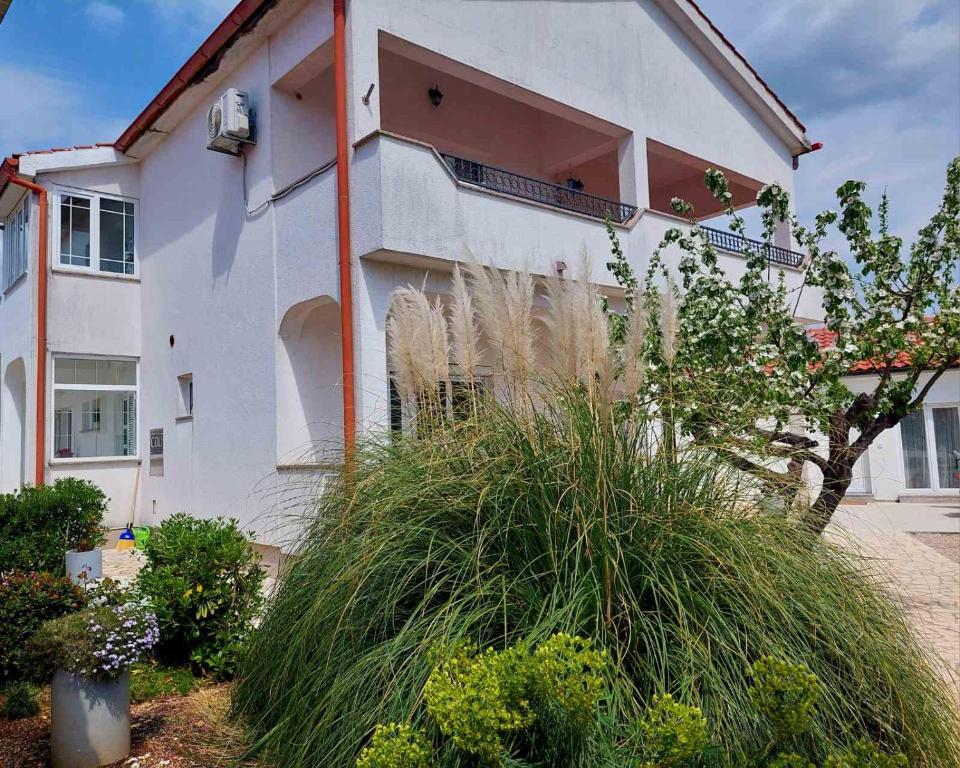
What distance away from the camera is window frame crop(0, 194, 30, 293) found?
1191cm

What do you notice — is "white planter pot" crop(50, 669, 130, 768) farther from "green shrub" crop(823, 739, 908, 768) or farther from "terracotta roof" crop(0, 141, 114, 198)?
"terracotta roof" crop(0, 141, 114, 198)

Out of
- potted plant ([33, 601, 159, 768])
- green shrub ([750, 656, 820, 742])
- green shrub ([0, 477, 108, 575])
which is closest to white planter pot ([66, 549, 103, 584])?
green shrub ([0, 477, 108, 575])

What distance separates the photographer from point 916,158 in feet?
33.3

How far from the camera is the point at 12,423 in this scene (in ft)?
Answer: 46.9

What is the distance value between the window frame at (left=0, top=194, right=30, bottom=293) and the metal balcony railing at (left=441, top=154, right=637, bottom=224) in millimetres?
7682

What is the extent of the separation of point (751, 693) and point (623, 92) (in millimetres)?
9708

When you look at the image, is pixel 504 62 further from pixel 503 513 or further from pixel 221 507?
pixel 503 513

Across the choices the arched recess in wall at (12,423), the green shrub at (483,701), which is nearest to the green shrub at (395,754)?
the green shrub at (483,701)

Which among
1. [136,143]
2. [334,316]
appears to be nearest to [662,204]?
[334,316]

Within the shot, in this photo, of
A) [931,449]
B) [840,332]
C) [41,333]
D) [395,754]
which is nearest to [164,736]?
[395,754]

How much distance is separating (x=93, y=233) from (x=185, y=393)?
10.9ft

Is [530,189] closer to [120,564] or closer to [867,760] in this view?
[120,564]

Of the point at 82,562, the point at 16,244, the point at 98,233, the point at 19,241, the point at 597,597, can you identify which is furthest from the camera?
the point at 16,244

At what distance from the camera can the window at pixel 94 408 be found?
11766 millimetres
